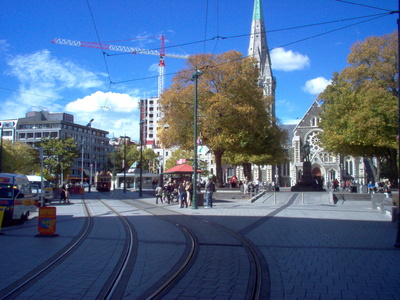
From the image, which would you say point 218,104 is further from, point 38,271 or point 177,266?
point 38,271

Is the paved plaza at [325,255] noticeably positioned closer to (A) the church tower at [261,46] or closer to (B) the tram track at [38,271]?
(B) the tram track at [38,271]

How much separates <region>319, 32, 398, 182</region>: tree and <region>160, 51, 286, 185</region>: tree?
719 cm

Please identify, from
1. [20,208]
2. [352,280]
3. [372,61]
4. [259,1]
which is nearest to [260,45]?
[259,1]

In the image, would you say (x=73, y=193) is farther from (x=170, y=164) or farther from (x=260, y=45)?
(x=260, y=45)

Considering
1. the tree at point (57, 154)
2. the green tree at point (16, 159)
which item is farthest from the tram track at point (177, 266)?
the green tree at point (16, 159)

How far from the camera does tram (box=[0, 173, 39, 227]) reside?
A: 14.3 meters

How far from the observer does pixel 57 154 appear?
44219mm

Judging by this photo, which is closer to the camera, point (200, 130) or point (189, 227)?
point (189, 227)

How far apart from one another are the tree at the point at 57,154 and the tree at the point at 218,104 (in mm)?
16370

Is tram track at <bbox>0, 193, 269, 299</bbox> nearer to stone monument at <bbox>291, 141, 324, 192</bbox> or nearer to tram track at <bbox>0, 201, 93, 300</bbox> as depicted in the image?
tram track at <bbox>0, 201, 93, 300</bbox>

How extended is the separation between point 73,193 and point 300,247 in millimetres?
39377

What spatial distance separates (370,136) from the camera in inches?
1148

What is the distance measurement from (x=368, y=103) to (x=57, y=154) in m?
33.6

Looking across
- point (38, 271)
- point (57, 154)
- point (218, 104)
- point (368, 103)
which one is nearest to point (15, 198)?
point (38, 271)
